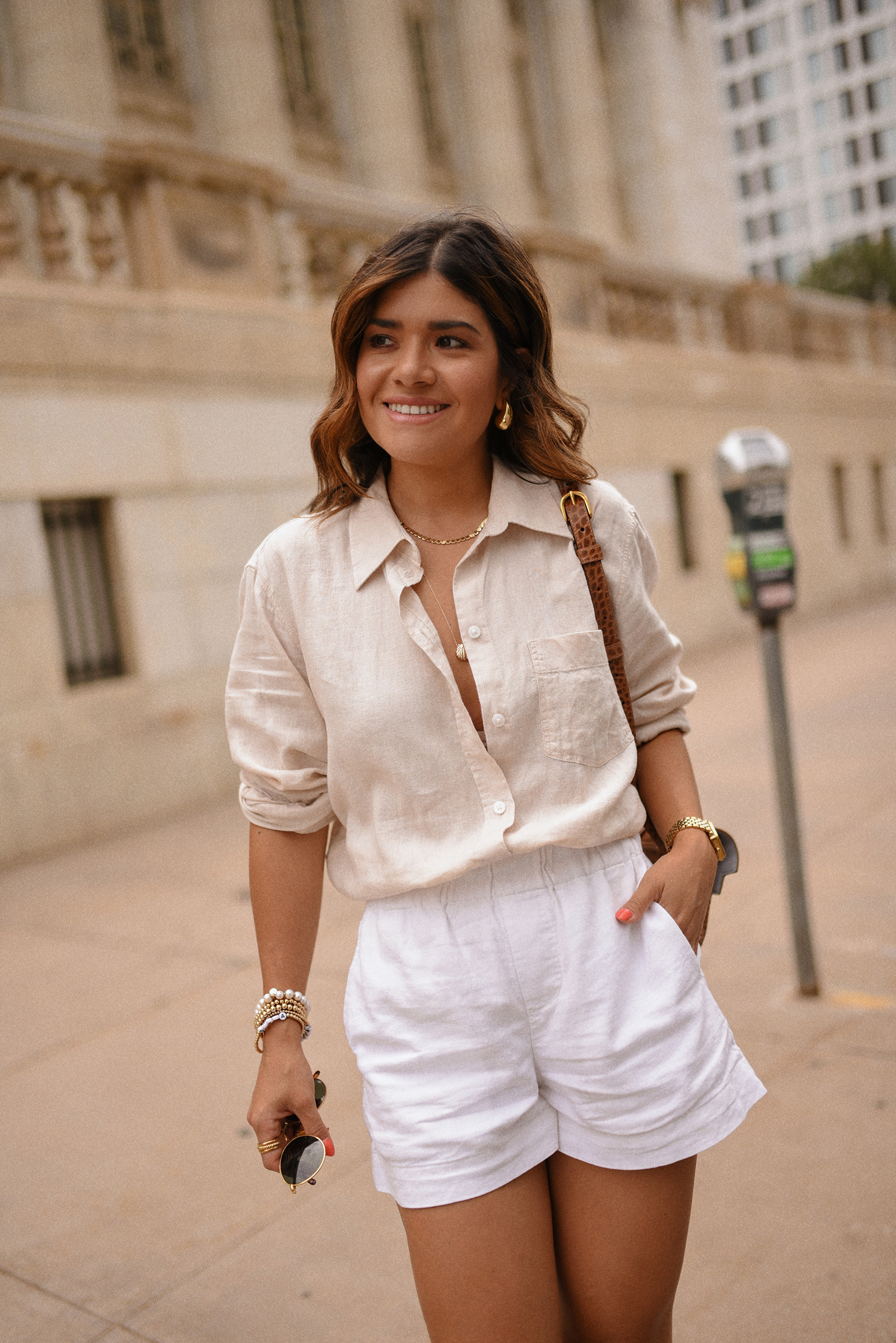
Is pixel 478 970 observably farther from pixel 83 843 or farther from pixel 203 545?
pixel 203 545

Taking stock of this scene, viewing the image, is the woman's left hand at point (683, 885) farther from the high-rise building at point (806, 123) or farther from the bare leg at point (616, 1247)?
the high-rise building at point (806, 123)

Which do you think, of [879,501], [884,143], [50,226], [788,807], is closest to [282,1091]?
[788,807]

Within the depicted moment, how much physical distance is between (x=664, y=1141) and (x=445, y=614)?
836 millimetres

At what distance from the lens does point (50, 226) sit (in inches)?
330

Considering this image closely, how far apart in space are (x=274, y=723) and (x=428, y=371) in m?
0.59

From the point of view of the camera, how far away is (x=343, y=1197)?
3.22 m

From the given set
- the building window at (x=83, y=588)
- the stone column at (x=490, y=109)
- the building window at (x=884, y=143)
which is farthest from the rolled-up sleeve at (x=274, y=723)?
the building window at (x=884, y=143)

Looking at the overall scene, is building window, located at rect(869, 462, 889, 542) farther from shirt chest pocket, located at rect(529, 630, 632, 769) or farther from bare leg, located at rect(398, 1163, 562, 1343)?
bare leg, located at rect(398, 1163, 562, 1343)

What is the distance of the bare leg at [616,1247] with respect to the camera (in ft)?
5.70

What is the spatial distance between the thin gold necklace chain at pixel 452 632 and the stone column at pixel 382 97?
57.9ft

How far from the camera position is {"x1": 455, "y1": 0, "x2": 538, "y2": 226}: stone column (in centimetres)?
1923

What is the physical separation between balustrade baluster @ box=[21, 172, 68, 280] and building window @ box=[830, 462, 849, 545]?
14368 mm

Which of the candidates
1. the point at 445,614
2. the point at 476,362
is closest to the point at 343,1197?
the point at 445,614

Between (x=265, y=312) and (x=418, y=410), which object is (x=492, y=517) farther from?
(x=265, y=312)
